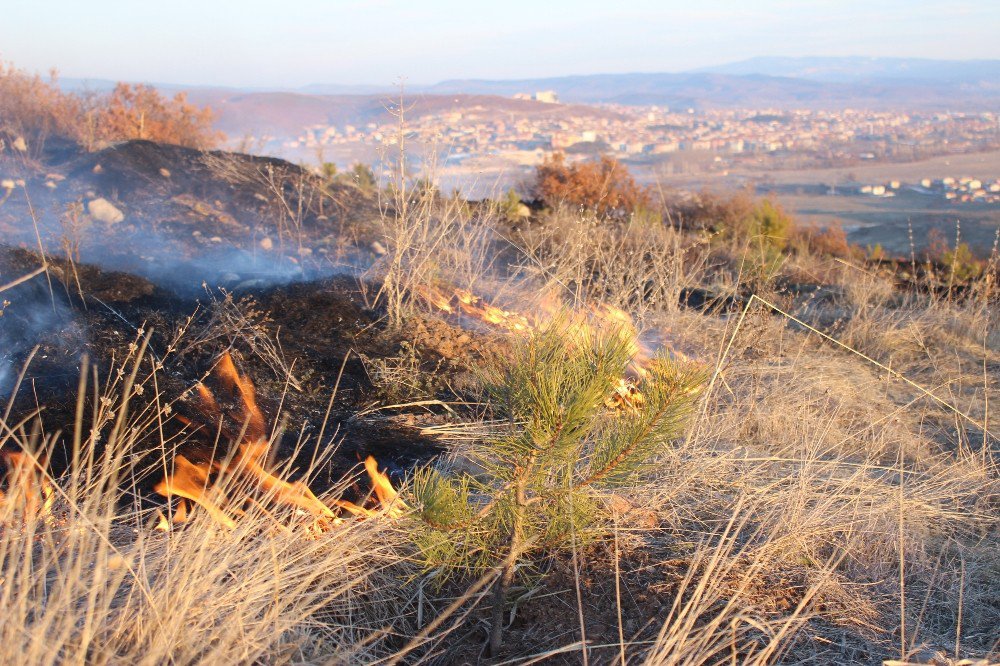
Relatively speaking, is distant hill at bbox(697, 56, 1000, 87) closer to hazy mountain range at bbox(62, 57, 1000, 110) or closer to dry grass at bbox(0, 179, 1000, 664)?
hazy mountain range at bbox(62, 57, 1000, 110)

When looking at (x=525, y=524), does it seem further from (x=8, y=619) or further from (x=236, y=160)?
(x=236, y=160)

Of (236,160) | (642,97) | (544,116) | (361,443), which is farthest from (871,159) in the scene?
(361,443)

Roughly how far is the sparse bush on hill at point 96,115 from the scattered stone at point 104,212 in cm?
252

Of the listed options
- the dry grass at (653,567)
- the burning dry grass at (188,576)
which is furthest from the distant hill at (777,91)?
the burning dry grass at (188,576)

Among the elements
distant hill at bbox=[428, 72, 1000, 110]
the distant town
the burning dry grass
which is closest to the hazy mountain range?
distant hill at bbox=[428, 72, 1000, 110]

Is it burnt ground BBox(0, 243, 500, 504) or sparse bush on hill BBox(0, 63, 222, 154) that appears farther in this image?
sparse bush on hill BBox(0, 63, 222, 154)

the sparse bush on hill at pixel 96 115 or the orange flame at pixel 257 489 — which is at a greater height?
the sparse bush on hill at pixel 96 115

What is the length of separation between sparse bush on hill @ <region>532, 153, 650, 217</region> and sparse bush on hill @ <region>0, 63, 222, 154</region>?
4.37m

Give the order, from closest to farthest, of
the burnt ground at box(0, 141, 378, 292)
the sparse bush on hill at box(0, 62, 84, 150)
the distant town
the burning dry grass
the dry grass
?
the burning dry grass < the dry grass < the burnt ground at box(0, 141, 378, 292) < the distant town < the sparse bush on hill at box(0, 62, 84, 150)

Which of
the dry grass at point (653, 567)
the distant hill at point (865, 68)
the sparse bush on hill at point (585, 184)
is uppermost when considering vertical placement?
the distant hill at point (865, 68)

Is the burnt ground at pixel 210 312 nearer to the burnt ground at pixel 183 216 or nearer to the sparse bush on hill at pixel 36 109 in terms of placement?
the burnt ground at pixel 183 216

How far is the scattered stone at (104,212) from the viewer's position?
5457mm

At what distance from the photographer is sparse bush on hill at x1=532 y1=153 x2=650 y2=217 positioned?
32.8ft

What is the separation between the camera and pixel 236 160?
748 centimetres
